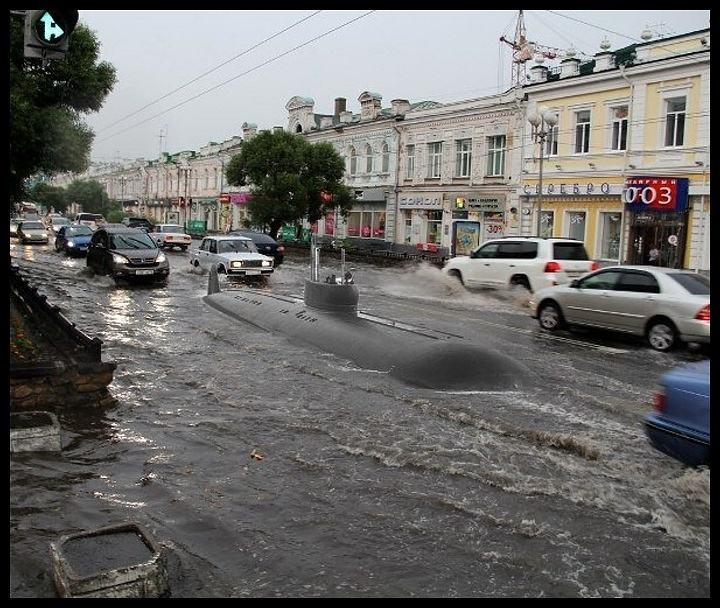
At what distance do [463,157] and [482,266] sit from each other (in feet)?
64.3

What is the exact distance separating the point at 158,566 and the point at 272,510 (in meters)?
1.60

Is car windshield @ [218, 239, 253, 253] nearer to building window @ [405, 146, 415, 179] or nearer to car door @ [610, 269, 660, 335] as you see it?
car door @ [610, 269, 660, 335]

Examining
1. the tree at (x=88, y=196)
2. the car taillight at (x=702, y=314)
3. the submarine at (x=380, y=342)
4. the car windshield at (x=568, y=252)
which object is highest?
the tree at (x=88, y=196)

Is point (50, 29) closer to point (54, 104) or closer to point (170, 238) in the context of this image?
point (54, 104)

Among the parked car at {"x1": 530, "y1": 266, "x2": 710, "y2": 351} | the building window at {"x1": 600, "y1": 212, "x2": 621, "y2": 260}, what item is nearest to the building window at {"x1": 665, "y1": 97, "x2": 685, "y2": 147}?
the building window at {"x1": 600, "y1": 212, "x2": 621, "y2": 260}

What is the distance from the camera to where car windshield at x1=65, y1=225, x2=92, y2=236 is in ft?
129

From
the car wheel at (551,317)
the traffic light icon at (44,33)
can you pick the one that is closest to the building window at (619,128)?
the car wheel at (551,317)

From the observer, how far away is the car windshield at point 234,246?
2836 cm

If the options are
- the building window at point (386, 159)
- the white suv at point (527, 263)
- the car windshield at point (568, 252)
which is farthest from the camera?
the building window at point (386, 159)

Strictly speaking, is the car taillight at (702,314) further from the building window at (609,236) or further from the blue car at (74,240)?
the blue car at (74,240)

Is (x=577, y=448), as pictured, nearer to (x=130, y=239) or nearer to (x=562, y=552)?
(x=562, y=552)

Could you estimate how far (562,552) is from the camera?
5.41 metres

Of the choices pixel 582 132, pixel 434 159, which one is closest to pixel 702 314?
pixel 582 132

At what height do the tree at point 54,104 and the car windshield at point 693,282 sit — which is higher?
the tree at point 54,104
